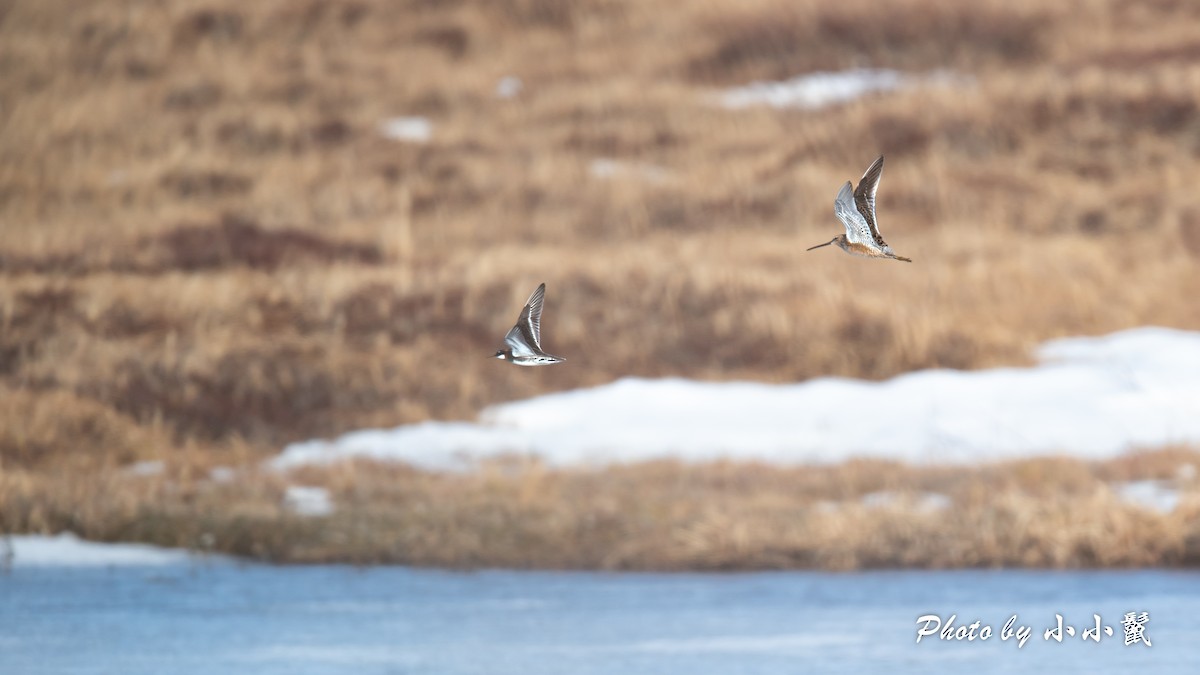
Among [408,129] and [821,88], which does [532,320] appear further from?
[821,88]

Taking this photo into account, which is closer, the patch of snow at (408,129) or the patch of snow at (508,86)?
the patch of snow at (408,129)

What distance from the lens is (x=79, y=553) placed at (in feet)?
44.8

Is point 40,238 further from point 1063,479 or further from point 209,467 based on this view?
point 1063,479

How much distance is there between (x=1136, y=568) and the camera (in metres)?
12.7

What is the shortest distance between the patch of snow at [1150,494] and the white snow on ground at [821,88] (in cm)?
1762

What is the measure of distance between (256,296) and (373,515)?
733 centimetres

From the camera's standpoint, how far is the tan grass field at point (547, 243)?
13.9 m

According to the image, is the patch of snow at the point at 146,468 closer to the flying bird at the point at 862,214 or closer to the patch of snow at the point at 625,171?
the flying bird at the point at 862,214

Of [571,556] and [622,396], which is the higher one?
[622,396]

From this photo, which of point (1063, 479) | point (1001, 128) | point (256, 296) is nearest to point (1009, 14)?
point (1001, 128)

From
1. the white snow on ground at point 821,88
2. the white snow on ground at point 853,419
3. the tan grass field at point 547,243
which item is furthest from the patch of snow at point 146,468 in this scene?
the white snow on ground at point 821,88

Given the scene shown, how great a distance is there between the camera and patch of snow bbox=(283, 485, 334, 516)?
1424 centimetres

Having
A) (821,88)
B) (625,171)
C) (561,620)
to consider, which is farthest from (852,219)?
(821,88)

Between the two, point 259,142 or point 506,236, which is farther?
point 259,142
